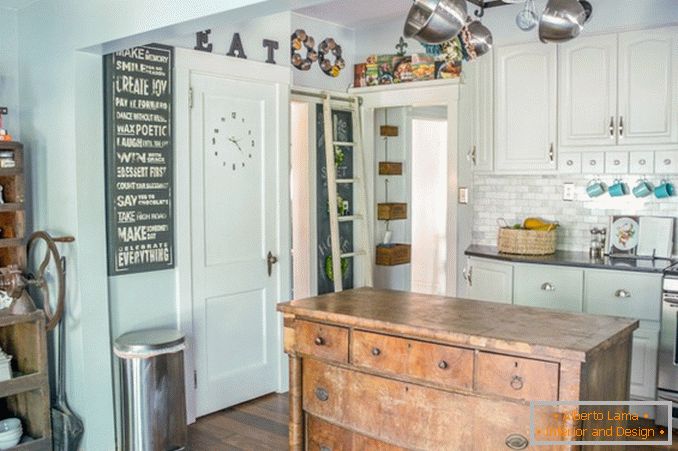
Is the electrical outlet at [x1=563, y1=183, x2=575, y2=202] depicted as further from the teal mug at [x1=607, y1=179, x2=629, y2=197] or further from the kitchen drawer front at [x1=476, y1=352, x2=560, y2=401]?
the kitchen drawer front at [x1=476, y1=352, x2=560, y2=401]

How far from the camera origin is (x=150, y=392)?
3713 millimetres

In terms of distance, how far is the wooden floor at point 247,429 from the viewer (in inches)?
156

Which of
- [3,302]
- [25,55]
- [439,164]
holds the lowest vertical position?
[3,302]

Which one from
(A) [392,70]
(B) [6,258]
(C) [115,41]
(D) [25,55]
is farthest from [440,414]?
(A) [392,70]

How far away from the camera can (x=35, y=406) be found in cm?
371

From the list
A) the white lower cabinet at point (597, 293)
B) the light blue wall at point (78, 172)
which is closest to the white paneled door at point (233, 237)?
the light blue wall at point (78, 172)

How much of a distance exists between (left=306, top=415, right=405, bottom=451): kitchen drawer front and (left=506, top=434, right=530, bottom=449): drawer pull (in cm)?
49

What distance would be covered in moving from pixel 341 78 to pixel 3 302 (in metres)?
3.30

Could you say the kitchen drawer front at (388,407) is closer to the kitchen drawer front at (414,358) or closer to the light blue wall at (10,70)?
the kitchen drawer front at (414,358)

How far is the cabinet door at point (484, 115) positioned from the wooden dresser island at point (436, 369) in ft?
7.19

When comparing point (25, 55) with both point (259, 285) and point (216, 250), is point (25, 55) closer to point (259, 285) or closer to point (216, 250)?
point (216, 250)

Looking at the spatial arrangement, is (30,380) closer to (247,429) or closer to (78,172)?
(78,172)

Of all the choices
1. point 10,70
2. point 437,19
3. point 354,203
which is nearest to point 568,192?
point 354,203

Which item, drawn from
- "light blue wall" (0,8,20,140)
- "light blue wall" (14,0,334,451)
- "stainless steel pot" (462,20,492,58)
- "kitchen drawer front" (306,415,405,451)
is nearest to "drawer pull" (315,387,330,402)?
"kitchen drawer front" (306,415,405,451)
